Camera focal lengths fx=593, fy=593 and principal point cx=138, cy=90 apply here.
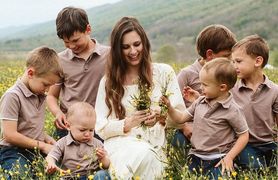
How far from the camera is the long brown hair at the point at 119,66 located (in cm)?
630

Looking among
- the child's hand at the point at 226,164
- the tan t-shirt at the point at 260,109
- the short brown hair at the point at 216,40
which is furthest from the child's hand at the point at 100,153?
the short brown hair at the point at 216,40

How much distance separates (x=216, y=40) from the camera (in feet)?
21.8

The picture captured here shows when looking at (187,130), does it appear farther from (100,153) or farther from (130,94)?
(100,153)

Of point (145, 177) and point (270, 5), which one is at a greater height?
point (145, 177)

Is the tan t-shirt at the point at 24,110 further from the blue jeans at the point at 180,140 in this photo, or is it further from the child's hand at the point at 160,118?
the blue jeans at the point at 180,140

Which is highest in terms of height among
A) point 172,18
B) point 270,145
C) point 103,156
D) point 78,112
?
point 78,112

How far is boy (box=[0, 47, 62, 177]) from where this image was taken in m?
6.06

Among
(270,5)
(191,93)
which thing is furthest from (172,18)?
(191,93)

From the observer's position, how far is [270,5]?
95.6 m

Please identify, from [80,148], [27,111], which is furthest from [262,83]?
[27,111]

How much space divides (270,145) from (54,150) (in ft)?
7.37

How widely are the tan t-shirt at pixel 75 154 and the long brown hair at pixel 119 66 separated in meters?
0.65

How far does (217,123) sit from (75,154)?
56.1 inches

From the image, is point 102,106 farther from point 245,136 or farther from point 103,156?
point 245,136
